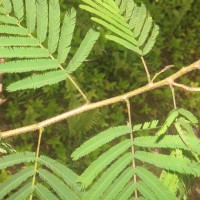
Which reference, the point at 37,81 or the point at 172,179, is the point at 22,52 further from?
the point at 172,179

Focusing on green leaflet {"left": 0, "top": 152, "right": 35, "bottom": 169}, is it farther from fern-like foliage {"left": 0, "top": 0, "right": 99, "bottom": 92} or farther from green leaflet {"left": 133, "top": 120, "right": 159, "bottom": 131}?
green leaflet {"left": 133, "top": 120, "right": 159, "bottom": 131}

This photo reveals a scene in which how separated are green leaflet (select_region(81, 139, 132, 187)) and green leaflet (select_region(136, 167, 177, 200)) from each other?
0.10 meters

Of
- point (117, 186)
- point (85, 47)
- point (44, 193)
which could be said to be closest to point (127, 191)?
point (117, 186)

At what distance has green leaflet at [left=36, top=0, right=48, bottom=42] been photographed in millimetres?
1399

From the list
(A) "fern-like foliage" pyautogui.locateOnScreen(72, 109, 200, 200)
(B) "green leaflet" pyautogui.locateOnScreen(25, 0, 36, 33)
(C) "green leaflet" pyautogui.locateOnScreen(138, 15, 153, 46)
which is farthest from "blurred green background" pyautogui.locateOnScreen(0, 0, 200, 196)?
(A) "fern-like foliage" pyautogui.locateOnScreen(72, 109, 200, 200)

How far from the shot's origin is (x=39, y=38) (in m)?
1.43

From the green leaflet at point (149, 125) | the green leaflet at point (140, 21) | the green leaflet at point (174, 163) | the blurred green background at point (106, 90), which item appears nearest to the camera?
the green leaflet at point (174, 163)

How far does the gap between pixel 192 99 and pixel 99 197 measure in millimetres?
3169

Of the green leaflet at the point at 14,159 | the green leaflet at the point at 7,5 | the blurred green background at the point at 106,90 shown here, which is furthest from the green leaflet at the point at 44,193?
the blurred green background at the point at 106,90

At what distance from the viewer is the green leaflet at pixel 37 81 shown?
1321 millimetres

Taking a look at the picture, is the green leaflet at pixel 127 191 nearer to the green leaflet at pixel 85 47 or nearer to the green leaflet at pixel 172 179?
the green leaflet at pixel 172 179

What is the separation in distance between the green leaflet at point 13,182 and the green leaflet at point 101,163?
0.25 m

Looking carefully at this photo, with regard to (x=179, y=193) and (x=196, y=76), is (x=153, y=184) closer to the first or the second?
(x=179, y=193)

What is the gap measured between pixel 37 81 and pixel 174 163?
0.56 metres
